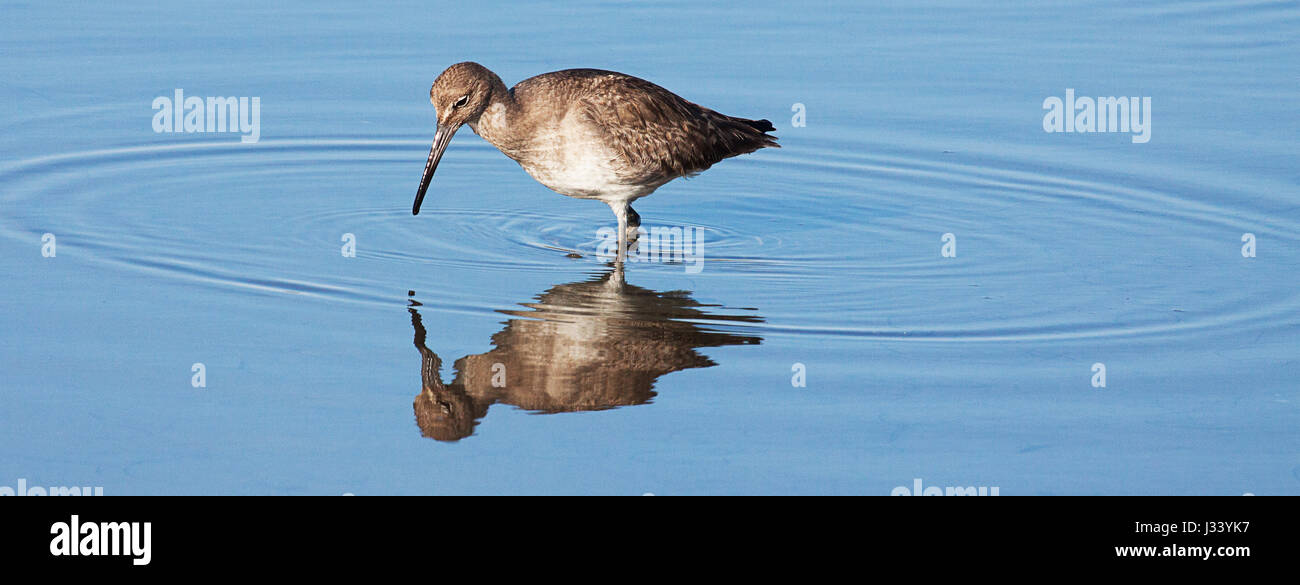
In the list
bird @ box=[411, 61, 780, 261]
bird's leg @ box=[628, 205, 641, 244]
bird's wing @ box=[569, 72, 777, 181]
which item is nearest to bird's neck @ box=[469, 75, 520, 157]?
bird @ box=[411, 61, 780, 261]

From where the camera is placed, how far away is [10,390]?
28.0 ft

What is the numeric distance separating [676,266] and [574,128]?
1182 millimetres

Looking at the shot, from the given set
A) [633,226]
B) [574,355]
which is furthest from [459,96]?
[574,355]

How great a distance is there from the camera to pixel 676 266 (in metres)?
11.6

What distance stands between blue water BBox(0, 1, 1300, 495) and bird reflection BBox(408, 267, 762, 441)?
1.3 inches

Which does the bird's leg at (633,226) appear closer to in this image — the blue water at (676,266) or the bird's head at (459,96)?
the blue water at (676,266)

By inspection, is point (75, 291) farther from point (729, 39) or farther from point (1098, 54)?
point (1098, 54)

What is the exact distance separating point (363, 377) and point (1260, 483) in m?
4.50

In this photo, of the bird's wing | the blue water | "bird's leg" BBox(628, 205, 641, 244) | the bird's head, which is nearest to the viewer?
the blue water

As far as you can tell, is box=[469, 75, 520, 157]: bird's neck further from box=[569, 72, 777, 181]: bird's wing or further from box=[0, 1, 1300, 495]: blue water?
box=[0, 1, 1300, 495]: blue water

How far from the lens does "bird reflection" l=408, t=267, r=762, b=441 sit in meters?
8.53

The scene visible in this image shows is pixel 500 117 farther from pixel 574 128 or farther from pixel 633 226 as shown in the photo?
pixel 633 226

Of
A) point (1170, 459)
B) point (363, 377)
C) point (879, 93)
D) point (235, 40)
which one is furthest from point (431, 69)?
point (1170, 459)

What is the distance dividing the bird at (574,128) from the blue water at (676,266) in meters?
0.58
